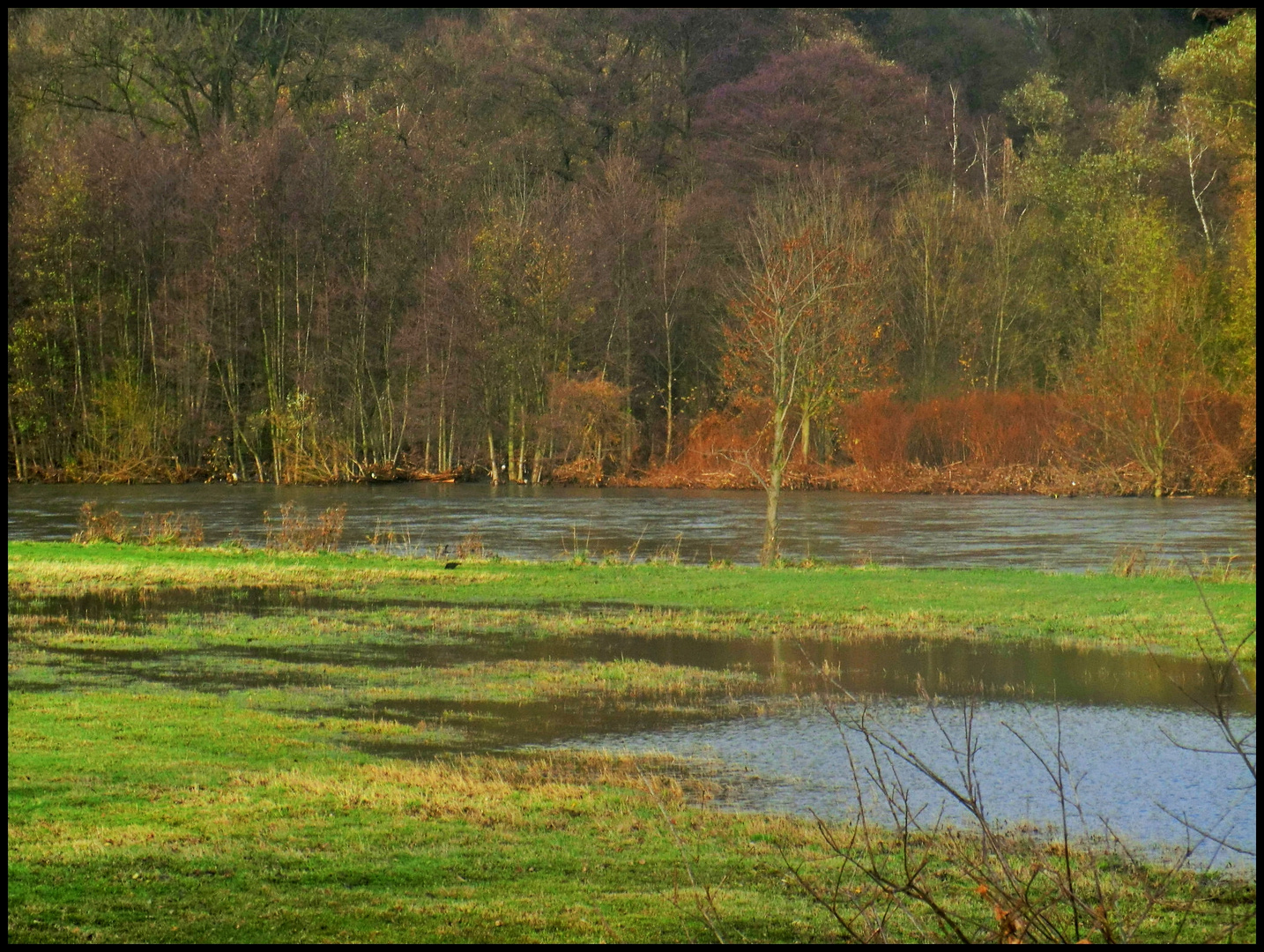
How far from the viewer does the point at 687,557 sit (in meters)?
27.1

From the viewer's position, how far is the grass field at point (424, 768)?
695 centimetres

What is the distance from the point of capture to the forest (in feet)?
167

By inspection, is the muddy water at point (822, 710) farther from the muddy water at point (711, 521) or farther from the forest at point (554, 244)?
the forest at point (554, 244)

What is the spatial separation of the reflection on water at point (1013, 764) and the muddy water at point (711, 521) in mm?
9845

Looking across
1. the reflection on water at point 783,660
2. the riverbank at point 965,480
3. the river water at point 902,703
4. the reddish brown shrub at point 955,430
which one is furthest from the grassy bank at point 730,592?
the reddish brown shrub at point 955,430

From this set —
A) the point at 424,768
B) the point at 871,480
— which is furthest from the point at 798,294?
the point at 424,768

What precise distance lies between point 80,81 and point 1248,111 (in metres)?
40.5

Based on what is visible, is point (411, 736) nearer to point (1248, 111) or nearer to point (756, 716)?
point (756, 716)

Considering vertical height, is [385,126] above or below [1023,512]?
above

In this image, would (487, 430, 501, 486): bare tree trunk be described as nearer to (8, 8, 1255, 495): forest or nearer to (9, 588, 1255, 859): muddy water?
(8, 8, 1255, 495): forest

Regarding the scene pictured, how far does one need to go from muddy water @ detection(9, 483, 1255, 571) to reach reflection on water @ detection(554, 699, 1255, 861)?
32.3 ft

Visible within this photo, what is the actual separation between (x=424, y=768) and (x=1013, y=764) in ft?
14.0

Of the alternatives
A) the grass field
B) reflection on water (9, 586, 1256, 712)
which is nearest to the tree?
the grass field

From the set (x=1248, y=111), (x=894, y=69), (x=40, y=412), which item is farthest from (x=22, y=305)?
(x=1248, y=111)
